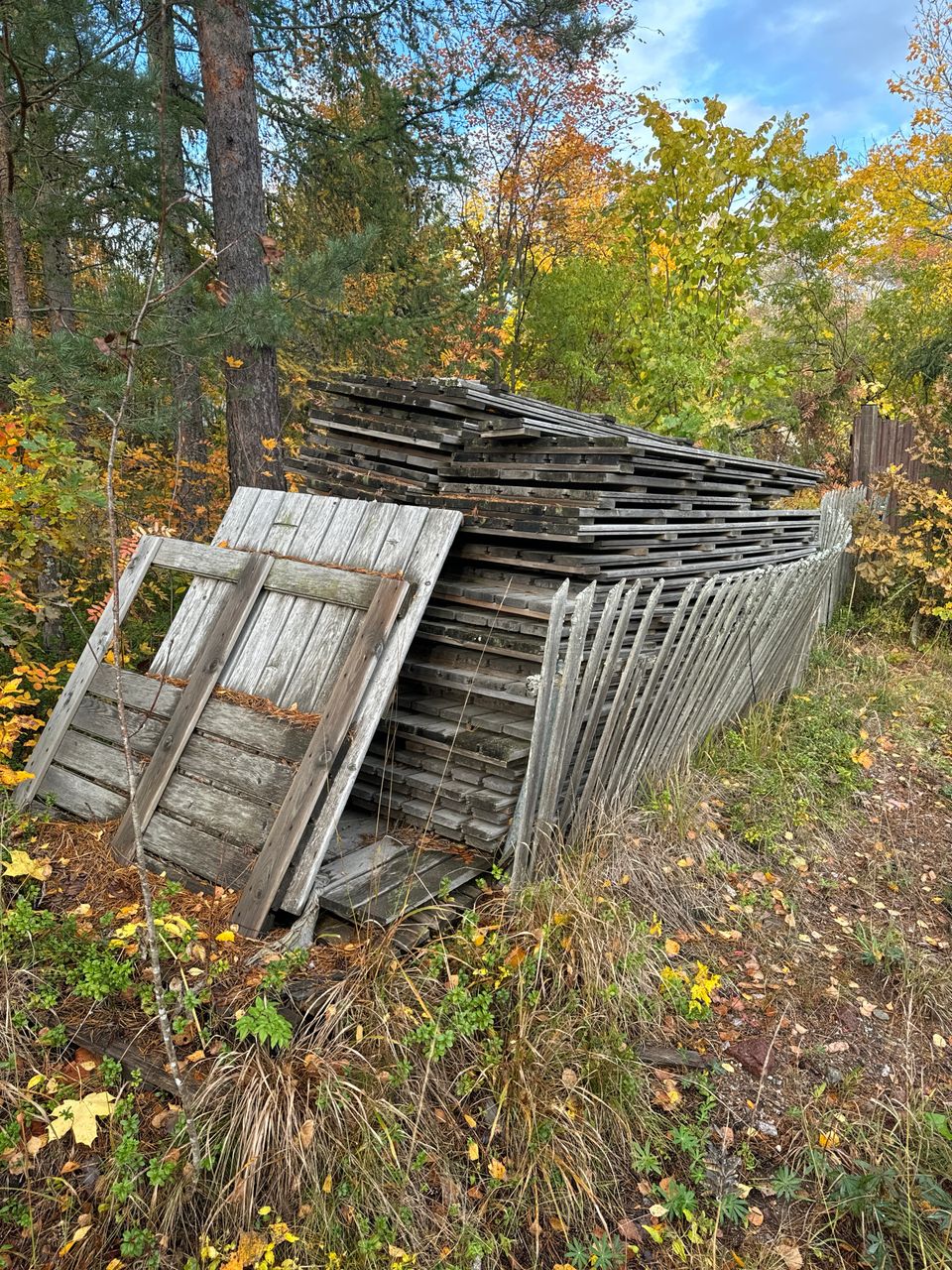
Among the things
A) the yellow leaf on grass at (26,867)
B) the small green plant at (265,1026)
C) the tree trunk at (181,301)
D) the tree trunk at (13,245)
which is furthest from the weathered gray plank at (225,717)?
the tree trunk at (181,301)

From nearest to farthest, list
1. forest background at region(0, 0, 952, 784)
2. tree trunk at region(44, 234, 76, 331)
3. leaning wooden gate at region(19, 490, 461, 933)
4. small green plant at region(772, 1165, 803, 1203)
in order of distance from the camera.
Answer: small green plant at region(772, 1165, 803, 1203) < leaning wooden gate at region(19, 490, 461, 933) < forest background at region(0, 0, 952, 784) < tree trunk at region(44, 234, 76, 331)

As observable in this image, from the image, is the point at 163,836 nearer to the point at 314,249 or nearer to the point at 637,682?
the point at 637,682

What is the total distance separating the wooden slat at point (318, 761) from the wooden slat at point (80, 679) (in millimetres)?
1351

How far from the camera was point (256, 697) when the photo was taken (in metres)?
3.35

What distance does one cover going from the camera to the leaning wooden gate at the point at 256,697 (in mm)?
2947

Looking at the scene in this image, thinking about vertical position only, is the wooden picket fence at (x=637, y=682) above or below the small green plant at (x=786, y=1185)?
above

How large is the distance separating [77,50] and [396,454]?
4081 mm

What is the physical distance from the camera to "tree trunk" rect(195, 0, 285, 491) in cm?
609

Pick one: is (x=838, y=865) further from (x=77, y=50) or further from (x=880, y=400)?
(x=880, y=400)

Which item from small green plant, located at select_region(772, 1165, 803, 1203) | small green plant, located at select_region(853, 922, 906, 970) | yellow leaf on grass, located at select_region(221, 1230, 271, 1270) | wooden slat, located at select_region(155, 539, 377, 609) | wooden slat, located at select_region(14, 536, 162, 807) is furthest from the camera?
wooden slat, located at select_region(14, 536, 162, 807)

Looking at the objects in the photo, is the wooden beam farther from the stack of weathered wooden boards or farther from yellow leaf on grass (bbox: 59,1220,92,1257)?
yellow leaf on grass (bbox: 59,1220,92,1257)

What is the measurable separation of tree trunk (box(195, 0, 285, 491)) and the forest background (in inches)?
0.9

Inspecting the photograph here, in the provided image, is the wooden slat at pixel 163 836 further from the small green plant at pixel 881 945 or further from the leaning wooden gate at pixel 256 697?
the small green plant at pixel 881 945

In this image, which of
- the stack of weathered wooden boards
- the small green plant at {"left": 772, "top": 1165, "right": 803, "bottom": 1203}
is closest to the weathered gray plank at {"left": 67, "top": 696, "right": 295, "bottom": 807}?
the stack of weathered wooden boards
